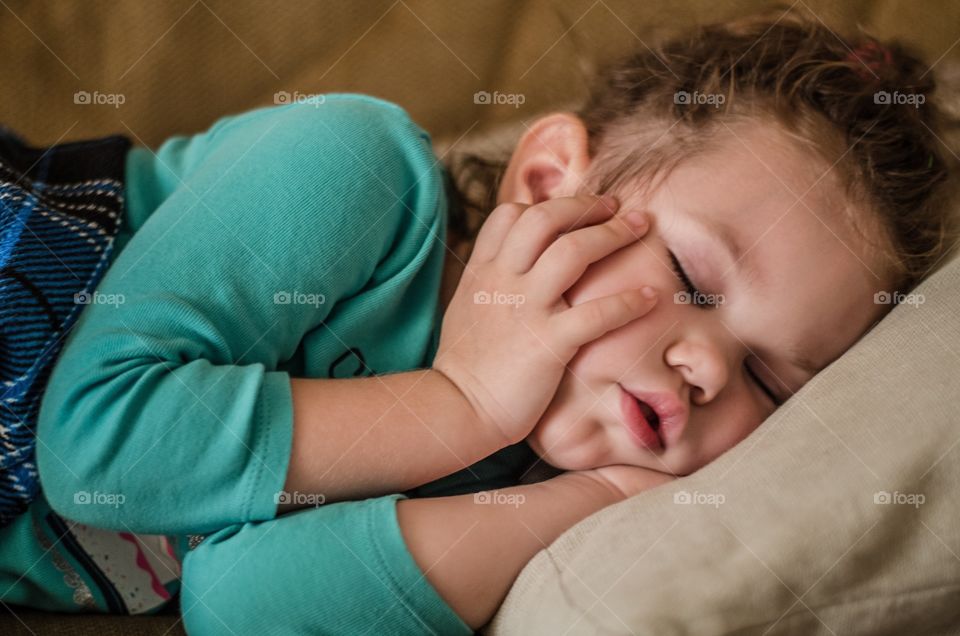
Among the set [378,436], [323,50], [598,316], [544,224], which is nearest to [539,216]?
[544,224]

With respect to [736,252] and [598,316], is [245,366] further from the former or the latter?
[736,252]

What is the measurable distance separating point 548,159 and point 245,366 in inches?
15.4

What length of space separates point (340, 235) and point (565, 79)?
1.90 feet

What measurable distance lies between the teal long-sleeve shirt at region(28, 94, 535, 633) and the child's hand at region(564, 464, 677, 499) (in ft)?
0.42

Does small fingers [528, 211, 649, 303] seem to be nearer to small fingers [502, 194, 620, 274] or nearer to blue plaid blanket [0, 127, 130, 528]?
small fingers [502, 194, 620, 274]

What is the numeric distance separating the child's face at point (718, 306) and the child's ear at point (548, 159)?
113 mm

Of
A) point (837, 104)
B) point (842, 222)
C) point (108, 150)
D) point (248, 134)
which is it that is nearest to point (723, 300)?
point (842, 222)

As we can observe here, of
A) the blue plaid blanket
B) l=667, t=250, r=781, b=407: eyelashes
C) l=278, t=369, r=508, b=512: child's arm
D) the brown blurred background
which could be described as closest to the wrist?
A: l=278, t=369, r=508, b=512: child's arm

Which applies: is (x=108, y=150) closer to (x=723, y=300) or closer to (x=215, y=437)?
(x=215, y=437)

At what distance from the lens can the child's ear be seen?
3.00ft

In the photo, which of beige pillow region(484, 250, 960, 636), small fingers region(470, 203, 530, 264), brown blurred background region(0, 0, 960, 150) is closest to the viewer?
beige pillow region(484, 250, 960, 636)

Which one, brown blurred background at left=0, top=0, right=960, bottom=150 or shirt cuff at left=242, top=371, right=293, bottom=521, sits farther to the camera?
brown blurred background at left=0, top=0, right=960, bottom=150

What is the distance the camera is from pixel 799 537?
652mm

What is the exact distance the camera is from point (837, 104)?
87 cm
